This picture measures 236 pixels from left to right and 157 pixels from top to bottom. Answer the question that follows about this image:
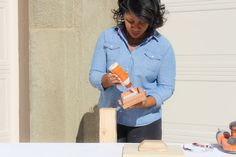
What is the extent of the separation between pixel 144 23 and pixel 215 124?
1.65 metres

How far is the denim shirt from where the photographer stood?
231 cm

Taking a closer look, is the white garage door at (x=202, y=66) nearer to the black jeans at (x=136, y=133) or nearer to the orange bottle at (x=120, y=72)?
the black jeans at (x=136, y=133)

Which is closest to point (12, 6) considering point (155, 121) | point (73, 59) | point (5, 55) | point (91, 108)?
point (5, 55)

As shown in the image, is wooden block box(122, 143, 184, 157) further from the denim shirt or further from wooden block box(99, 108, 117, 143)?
the denim shirt

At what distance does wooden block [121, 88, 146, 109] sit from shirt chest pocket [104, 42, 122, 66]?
1.10 feet

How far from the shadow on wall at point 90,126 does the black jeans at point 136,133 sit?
137 centimetres

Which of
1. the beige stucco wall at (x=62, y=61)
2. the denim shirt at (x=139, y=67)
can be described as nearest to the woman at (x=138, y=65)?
the denim shirt at (x=139, y=67)

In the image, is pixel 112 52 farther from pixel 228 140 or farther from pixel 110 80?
pixel 228 140

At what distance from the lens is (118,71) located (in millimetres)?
1979

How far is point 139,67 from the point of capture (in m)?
2.31

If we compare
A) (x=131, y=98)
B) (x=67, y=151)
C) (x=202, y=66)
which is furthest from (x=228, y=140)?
(x=202, y=66)

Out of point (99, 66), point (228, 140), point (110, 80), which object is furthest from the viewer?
point (99, 66)

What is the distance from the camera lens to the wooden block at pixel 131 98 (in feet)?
6.51

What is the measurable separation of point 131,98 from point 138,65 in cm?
36
